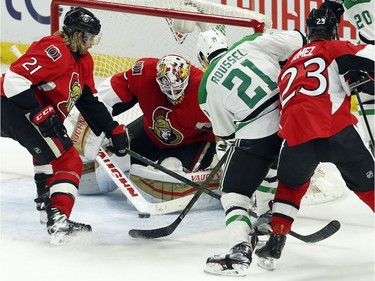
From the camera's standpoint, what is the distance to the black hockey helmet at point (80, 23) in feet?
13.0

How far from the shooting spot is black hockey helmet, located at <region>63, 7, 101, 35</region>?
3.96m

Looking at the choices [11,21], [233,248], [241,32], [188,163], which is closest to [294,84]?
[233,248]

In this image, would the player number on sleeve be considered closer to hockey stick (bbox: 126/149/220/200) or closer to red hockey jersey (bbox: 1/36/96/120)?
red hockey jersey (bbox: 1/36/96/120)

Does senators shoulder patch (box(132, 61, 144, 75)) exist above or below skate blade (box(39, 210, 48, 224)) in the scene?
above

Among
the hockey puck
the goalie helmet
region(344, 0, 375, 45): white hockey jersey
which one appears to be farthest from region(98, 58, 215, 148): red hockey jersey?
region(344, 0, 375, 45): white hockey jersey

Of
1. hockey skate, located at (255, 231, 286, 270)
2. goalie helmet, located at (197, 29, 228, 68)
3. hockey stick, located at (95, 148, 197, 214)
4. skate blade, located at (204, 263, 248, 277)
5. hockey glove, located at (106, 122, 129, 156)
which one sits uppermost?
goalie helmet, located at (197, 29, 228, 68)

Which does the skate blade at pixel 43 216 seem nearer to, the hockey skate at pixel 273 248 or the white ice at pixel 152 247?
the white ice at pixel 152 247

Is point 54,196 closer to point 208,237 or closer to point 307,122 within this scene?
point 208,237

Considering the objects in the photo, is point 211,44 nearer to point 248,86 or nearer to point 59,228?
point 248,86

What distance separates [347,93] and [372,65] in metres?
0.13

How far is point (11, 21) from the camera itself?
630 cm

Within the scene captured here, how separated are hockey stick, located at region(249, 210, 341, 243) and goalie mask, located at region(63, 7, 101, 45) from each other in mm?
1027

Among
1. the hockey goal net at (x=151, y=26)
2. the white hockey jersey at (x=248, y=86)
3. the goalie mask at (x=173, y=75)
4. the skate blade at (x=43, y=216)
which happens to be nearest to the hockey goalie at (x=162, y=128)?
the goalie mask at (x=173, y=75)

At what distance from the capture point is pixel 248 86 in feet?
11.6
